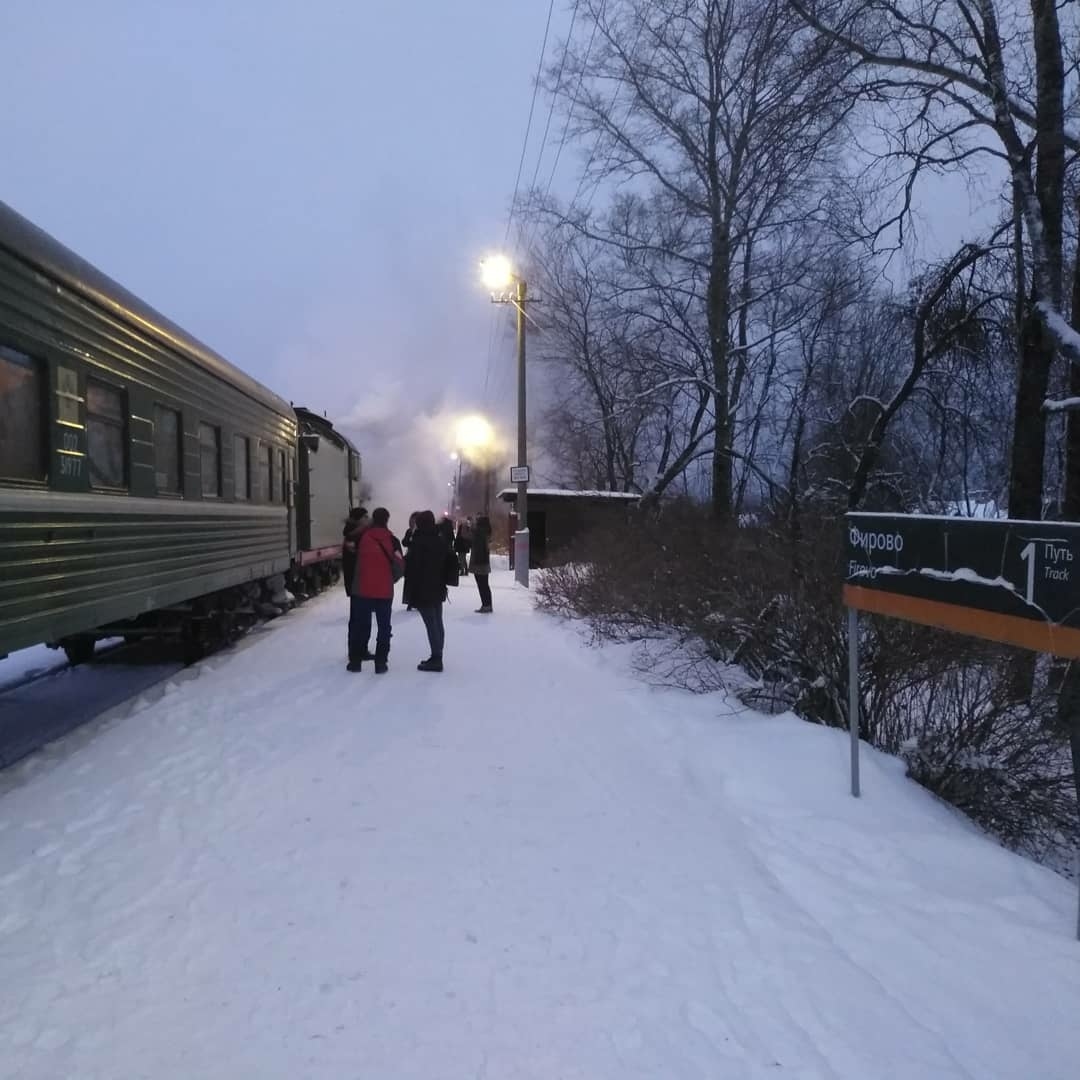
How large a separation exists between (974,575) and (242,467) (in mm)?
8774

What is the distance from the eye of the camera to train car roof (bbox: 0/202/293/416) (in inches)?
203

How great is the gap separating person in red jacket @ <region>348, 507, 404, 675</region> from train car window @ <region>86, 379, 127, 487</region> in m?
2.33

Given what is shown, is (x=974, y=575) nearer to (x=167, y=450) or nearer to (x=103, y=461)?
(x=103, y=461)

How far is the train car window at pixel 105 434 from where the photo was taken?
20.4ft

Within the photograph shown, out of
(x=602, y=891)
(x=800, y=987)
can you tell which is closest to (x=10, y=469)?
(x=602, y=891)

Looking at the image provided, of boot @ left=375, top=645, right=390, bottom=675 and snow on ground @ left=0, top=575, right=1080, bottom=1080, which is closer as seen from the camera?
snow on ground @ left=0, top=575, right=1080, bottom=1080

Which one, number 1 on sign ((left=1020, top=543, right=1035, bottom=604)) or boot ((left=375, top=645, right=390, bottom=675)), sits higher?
number 1 on sign ((left=1020, top=543, right=1035, bottom=604))

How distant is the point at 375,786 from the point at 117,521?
10.1 feet

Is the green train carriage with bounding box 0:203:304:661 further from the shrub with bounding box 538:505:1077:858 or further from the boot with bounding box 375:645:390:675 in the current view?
the shrub with bounding box 538:505:1077:858

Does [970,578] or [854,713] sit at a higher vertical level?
[970,578]

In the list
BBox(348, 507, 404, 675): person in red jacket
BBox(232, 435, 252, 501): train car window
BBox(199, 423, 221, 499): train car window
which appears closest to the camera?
BBox(348, 507, 404, 675): person in red jacket

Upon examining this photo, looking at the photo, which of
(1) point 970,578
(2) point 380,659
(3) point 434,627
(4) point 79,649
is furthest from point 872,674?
(4) point 79,649

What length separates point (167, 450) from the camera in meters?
7.91

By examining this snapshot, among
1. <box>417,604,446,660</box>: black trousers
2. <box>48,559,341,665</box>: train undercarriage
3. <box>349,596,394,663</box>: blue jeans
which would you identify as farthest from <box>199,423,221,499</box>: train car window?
<box>417,604,446,660</box>: black trousers
